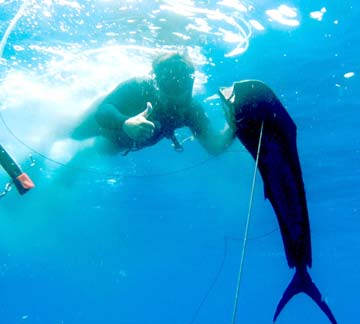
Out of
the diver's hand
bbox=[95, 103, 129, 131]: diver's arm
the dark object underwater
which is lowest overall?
bbox=[95, 103, 129, 131]: diver's arm

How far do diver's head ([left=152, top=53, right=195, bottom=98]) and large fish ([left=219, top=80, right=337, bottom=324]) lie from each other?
179cm

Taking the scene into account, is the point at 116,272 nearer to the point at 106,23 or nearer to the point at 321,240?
the point at 321,240

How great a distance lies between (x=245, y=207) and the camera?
1160 inches

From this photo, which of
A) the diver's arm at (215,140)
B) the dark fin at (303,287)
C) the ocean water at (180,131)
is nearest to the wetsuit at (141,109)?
the diver's arm at (215,140)

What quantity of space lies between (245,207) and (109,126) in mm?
23886

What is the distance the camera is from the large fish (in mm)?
4141

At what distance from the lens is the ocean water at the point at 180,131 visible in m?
9.47

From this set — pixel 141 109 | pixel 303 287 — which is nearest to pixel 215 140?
pixel 141 109

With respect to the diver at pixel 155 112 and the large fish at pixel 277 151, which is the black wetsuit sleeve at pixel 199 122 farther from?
the large fish at pixel 277 151

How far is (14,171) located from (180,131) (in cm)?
1220

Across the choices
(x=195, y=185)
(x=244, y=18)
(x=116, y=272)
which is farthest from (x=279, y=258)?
(x=244, y=18)

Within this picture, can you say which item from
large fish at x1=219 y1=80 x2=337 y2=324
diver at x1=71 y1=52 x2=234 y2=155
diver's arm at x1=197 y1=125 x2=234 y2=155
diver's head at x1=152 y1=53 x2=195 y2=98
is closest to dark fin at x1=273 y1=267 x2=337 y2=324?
large fish at x1=219 y1=80 x2=337 y2=324

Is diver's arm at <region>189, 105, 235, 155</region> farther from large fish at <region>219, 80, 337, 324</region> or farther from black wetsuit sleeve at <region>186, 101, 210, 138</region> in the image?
large fish at <region>219, 80, 337, 324</region>

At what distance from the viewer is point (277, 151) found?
14.4 ft
